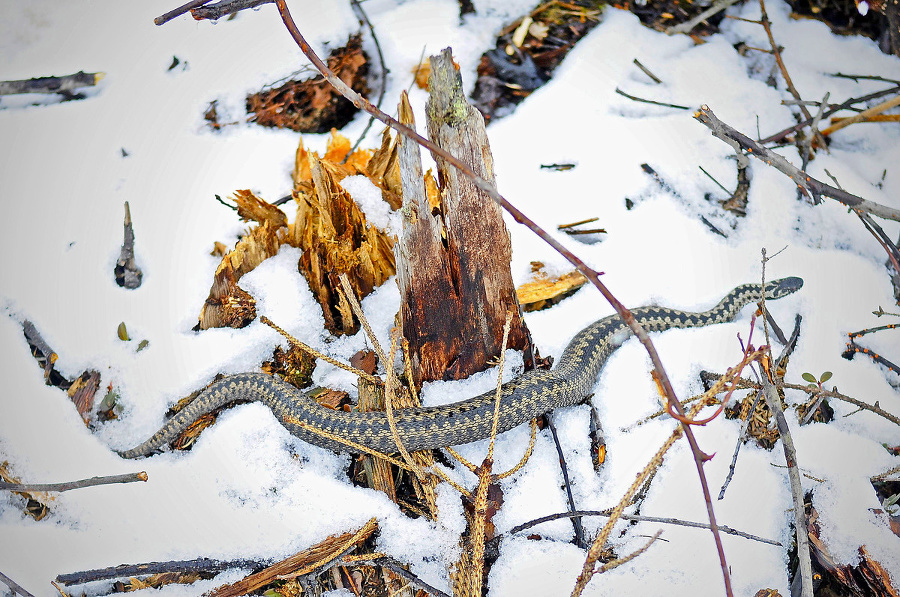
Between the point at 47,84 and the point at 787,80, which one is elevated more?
the point at 47,84

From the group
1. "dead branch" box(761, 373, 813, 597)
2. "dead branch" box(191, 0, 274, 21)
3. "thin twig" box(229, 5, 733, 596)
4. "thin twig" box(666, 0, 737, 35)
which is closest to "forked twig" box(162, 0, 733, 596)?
"thin twig" box(229, 5, 733, 596)

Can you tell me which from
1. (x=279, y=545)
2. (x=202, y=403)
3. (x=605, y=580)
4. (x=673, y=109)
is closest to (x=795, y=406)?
(x=605, y=580)

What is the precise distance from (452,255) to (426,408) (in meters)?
0.90

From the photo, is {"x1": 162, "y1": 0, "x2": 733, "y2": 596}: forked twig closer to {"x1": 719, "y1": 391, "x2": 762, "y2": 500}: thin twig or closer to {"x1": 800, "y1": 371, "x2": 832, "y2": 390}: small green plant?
{"x1": 719, "y1": 391, "x2": 762, "y2": 500}: thin twig

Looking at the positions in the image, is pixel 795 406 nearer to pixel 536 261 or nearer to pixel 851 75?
pixel 536 261

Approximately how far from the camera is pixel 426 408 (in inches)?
130

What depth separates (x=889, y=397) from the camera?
3721mm

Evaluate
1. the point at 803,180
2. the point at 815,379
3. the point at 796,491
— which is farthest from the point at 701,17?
the point at 796,491

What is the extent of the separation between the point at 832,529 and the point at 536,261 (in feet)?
7.93

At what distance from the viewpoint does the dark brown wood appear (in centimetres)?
291

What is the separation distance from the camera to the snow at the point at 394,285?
315cm

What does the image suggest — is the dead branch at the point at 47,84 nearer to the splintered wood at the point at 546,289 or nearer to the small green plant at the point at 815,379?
the splintered wood at the point at 546,289

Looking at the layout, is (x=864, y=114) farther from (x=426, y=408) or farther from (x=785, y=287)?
(x=426, y=408)

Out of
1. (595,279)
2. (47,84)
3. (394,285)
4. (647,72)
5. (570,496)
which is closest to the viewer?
(595,279)
